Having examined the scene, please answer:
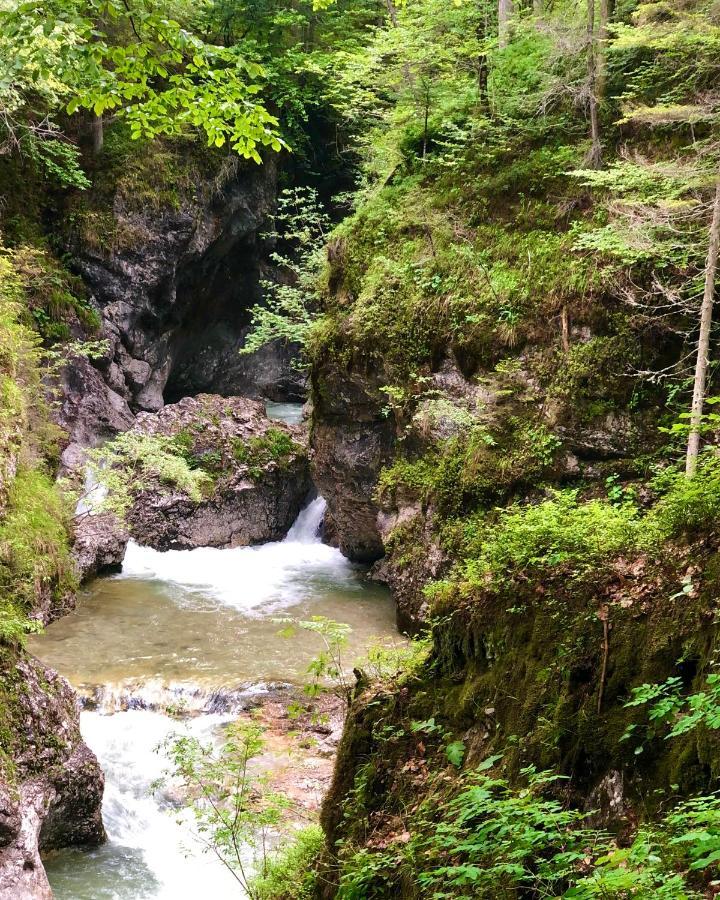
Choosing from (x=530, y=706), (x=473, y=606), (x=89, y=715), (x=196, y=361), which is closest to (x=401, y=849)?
(x=530, y=706)

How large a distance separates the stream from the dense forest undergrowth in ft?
4.19

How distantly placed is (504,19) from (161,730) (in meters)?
14.1

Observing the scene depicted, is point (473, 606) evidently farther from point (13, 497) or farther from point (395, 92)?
point (395, 92)

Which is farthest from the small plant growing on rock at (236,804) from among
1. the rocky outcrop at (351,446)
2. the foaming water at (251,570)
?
the rocky outcrop at (351,446)

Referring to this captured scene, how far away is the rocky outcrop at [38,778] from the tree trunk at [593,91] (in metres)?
11.0

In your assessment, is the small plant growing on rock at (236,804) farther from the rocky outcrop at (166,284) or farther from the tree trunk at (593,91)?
the rocky outcrop at (166,284)

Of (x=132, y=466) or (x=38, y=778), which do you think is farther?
(x=132, y=466)

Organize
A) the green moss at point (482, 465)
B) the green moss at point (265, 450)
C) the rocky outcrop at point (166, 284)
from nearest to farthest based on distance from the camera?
1. the green moss at point (482, 465)
2. the green moss at point (265, 450)
3. the rocky outcrop at point (166, 284)

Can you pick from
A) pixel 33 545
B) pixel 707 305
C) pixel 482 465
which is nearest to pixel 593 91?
pixel 707 305

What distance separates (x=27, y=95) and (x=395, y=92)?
10.7 m

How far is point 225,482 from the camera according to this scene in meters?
17.5

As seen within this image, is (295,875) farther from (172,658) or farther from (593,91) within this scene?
(593,91)

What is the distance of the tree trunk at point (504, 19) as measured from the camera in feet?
43.5

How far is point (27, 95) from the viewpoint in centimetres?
1864
